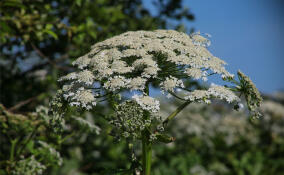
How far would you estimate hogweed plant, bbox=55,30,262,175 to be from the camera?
200 cm

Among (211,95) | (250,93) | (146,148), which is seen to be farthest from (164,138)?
(250,93)

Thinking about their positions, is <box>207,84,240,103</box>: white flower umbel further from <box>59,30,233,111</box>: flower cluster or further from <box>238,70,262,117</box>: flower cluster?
<box>238,70,262,117</box>: flower cluster

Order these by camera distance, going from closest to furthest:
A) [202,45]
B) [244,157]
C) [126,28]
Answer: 1. [202,45]
2. [126,28]
3. [244,157]

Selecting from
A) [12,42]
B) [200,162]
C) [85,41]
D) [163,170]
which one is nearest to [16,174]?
[12,42]

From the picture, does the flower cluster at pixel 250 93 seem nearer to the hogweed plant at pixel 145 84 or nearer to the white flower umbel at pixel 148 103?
the hogweed plant at pixel 145 84

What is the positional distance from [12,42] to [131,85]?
9.91 ft

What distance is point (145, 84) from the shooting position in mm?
2195

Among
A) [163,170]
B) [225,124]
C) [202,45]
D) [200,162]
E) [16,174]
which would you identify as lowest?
[16,174]

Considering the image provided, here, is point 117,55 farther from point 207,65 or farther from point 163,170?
point 163,170

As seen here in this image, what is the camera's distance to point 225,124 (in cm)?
1150

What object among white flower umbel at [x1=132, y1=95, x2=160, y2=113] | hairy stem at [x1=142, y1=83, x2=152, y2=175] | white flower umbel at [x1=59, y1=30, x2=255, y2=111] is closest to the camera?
white flower umbel at [x1=132, y1=95, x2=160, y2=113]

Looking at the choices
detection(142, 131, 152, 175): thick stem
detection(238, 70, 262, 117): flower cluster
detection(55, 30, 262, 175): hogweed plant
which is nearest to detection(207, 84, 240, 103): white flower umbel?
detection(55, 30, 262, 175): hogweed plant

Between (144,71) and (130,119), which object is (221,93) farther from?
(130,119)

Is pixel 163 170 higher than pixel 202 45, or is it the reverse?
pixel 163 170
